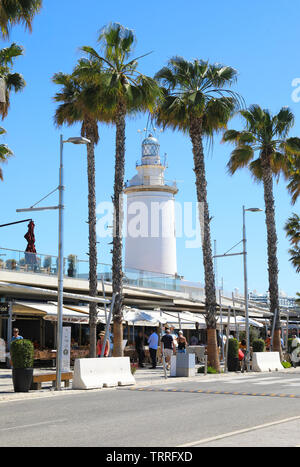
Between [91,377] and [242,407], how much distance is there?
7112 mm

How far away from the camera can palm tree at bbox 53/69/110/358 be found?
26375 millimetres

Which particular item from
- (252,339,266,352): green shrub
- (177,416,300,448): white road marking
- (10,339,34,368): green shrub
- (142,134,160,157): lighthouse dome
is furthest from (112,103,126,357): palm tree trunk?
(142,134,160,157): lighthouse dome

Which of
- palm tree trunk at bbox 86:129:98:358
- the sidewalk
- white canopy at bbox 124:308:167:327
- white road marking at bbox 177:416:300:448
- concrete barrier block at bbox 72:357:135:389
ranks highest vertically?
palm tree trunk at bbox 86:129:98:358

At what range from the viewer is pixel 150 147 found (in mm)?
56406

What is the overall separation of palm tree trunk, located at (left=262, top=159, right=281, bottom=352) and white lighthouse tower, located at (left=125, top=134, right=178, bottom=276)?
2025 cm

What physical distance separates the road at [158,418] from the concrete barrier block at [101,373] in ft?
2.01

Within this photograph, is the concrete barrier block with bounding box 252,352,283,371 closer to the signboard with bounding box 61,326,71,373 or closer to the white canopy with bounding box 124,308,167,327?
the white canopy with bounding box 124,308,167,327

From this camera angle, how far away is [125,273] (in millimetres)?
37969

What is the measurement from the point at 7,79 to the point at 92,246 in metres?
7.80

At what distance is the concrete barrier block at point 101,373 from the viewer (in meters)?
19.2

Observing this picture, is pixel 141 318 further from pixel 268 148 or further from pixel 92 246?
pixel 268 148

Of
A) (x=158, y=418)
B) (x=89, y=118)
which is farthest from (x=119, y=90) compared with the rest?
(x=158, y=418)

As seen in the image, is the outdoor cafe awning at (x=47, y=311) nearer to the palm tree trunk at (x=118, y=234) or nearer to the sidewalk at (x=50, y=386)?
the sidewalk at (x=50, y=386)

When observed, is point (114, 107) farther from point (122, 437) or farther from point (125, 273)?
point (122, 437)
